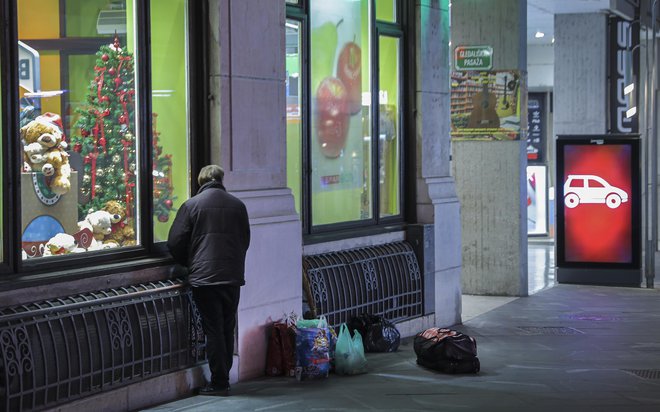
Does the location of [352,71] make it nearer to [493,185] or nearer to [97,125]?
[97,125]

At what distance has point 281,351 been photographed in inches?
387

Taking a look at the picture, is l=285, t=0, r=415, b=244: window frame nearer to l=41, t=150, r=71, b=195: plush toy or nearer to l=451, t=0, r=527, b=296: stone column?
l=41, t=150, r=71, b=195: plush toy

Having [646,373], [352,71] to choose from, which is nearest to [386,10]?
[352,71]

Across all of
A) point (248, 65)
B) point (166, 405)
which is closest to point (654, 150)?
point (248, 65)

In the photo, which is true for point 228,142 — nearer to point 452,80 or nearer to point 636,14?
point 452,80

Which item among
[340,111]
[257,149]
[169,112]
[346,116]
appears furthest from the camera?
[346,116]

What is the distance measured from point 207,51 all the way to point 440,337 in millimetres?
3275

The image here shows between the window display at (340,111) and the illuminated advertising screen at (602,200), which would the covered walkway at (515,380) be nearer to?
the window display at (340,111)

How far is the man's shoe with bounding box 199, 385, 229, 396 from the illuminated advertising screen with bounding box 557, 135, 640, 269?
9.80m

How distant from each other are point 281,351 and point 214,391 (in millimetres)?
1016

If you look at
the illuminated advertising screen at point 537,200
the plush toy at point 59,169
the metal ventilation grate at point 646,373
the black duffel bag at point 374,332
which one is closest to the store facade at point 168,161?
the plush toy at point 59,169

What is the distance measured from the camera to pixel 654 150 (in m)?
17.6

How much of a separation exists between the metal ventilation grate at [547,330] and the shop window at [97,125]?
5015 millimetres

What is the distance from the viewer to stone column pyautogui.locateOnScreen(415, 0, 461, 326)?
13.2m
